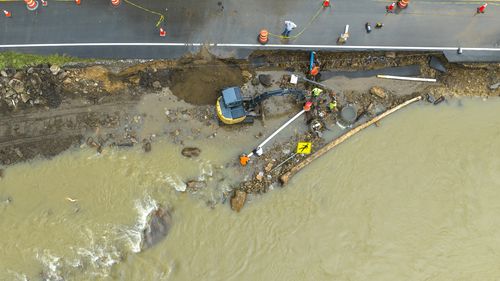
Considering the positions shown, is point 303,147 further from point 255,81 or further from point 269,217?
point 255,81

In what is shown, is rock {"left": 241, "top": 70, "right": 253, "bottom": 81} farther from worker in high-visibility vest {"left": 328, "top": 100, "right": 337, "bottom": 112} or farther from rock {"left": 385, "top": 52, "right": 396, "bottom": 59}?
rock {"left": 385, "top": 52, "right": 396, "bottom": 59}

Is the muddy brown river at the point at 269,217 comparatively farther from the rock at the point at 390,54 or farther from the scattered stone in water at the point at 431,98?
the rock at the point at 390,54

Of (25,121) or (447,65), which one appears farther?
(447,65)

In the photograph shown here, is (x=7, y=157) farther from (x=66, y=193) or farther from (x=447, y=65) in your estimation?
(x=447, y=65)

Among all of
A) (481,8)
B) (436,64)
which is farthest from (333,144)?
(481,8)

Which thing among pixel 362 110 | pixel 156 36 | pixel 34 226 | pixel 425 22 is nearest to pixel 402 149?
pixel 362 110
